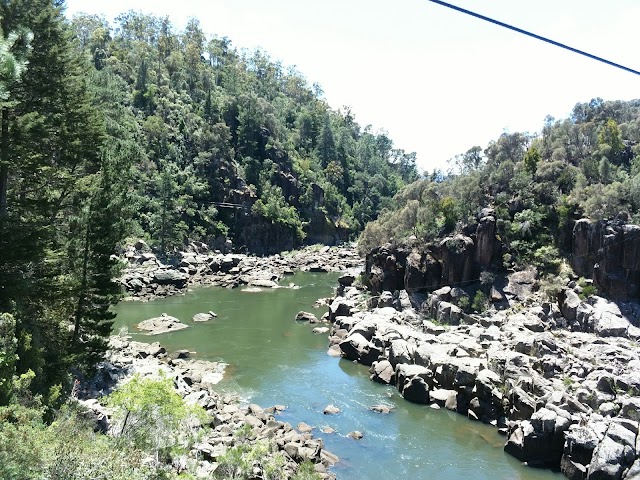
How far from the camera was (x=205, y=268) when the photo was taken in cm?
7062

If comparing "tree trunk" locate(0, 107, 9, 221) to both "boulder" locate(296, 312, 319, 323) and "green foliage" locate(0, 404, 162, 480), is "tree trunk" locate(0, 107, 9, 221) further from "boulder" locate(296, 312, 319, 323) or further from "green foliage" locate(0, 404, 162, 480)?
"boulder" locate(296, 312, 319, 323)

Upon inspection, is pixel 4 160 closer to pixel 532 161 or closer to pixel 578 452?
pixel 578 452

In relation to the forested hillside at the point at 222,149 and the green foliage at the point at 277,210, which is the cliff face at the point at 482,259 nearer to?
the forested hillside at the point at 222,149

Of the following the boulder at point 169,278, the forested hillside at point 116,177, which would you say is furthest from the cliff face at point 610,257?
the boulder at point 169,278

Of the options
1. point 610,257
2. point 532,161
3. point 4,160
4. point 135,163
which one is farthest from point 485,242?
point 135,163

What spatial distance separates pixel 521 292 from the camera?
4297 centimetres

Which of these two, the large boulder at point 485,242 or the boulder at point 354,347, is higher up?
the large boulder at point 485,242

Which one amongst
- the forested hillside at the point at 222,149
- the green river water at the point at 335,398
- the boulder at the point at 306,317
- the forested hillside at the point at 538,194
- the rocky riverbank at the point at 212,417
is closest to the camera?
the rocky riverbank at the point at 212,417

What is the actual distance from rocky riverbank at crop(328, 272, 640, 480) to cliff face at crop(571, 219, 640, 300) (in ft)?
5.36

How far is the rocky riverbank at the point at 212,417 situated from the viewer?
19100 millimetres

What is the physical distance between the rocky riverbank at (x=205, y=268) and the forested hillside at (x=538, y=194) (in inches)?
687

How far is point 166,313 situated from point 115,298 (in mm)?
22118

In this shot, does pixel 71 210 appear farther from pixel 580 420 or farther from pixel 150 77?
pixel 150 77

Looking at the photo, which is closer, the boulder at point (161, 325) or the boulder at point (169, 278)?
the boulder at point (161, 325)
